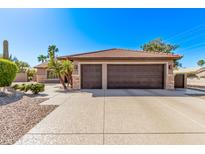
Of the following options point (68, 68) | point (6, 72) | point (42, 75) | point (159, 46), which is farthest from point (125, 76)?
point (159, 46)

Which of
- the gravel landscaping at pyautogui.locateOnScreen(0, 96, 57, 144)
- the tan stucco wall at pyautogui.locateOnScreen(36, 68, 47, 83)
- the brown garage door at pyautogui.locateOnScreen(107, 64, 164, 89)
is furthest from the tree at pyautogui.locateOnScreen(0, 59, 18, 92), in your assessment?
the tan stucco wall at pyautogui.locateOnScreen(36, 68, 47, 83)

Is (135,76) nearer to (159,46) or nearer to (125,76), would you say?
(125,76)

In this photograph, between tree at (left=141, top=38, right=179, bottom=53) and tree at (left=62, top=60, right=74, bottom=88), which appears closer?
tree at (left=62, top=60, right=74, bottom=88)

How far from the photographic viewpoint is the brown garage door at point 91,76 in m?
15.5

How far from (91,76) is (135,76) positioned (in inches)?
163

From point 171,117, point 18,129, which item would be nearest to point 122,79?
point 171,117

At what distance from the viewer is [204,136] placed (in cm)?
422

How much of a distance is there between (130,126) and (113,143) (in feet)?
4.11

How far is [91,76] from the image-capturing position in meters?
15.5

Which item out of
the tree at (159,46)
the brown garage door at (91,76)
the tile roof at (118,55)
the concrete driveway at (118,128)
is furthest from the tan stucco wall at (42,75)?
the tree at (159,46)

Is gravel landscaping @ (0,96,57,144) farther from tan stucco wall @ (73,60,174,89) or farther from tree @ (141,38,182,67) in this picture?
tree @ (141,38,182,67)

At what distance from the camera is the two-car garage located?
50.2 ft

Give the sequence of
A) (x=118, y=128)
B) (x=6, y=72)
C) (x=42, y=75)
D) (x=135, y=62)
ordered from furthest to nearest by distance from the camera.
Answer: (x=42, y=75)
(x=135, y=62)
(x=6, y=72)
(x=118, y=128)
